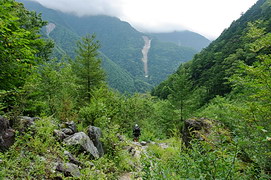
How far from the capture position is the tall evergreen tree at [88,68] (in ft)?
46.7

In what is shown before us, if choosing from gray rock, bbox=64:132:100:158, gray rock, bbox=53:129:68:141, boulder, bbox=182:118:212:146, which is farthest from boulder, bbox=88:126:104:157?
boulder, bbox=182:118:212:146

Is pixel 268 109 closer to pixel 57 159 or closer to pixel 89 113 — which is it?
pixel 57 159

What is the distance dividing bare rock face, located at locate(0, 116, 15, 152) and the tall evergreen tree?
9.78m

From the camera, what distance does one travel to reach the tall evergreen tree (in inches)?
561

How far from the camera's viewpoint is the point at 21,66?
14.9ft

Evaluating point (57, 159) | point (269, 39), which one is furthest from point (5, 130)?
point (269, 39)

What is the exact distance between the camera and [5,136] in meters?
3.98

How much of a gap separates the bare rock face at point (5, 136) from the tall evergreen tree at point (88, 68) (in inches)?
385

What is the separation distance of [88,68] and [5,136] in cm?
1075

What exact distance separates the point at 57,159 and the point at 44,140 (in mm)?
881

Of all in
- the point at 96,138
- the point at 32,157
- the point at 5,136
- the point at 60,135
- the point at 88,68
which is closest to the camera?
the point at 5,136

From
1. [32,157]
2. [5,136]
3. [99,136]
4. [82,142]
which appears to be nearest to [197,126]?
[99,136]

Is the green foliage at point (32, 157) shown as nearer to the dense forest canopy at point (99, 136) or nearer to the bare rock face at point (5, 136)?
the dense forest canopy at point (99, 136)

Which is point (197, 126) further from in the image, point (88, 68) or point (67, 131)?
point (88, 68)
